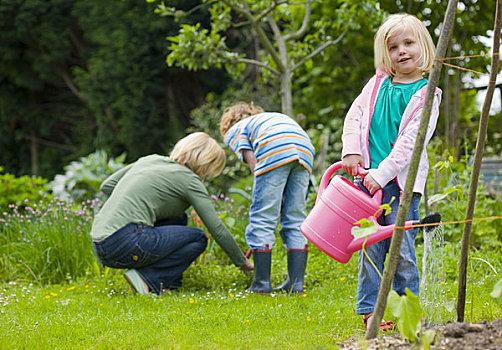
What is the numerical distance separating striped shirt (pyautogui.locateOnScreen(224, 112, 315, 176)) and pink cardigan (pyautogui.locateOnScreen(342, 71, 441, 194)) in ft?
3.10

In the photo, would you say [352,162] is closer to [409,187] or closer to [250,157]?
[409,187]

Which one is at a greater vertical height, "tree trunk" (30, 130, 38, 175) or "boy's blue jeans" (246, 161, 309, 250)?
"boy's blue jeans" (246, 161, 309, 250)

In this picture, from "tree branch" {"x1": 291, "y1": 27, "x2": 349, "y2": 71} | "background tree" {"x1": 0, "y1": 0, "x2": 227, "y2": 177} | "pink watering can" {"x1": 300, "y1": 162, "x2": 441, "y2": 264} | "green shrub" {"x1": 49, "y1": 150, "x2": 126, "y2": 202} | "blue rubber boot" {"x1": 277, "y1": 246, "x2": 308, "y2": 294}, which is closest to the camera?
"pink watering can" {"x1": 300, "y1": 162, "x2": 441, "y2": 264}

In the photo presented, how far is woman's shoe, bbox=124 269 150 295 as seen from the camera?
3191 mm

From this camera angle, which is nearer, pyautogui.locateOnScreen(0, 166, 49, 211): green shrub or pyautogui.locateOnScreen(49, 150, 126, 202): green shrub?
pyautogui.locateOnScreen(0, 166, 49, 211): green shrub

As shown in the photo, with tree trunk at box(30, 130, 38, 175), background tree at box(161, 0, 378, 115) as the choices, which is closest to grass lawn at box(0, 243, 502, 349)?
background tree at box(161, 0, 378, 115)

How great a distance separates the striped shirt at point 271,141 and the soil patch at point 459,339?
155 cm

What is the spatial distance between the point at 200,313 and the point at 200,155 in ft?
3.62

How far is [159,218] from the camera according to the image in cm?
347

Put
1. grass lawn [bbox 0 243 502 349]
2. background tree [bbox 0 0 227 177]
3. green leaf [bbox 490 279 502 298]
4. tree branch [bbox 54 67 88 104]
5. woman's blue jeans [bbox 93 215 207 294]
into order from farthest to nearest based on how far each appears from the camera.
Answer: tree branch [bbox 54 67 88 104] < background tree [bbox 0 0 227 177] < woman's blue jeans [bbox 93 215 207 294] < grass lawn [bbox 0 243 502 349] < green leaf [bbox 490 279 502 298]

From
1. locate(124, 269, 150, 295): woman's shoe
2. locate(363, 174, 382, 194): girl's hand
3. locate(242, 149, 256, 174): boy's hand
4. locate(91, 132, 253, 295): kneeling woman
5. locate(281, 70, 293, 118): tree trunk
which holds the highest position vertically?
locate(281, 70, 293, 118): tree trunk

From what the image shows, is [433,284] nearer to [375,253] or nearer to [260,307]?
[375,253]

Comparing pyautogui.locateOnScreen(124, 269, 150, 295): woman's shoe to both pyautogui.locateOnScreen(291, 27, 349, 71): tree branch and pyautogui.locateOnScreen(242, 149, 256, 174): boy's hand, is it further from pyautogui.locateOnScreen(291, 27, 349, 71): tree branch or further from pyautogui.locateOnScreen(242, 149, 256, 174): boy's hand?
pyautogui.locateOnScreen(291, 27, 349, 71): tree branch

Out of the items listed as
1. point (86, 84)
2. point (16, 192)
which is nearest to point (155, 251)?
point (16, 192)
